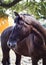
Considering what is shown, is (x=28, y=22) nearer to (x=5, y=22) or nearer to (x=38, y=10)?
(x=38, y=10)

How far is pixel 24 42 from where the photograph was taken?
19.5 ft

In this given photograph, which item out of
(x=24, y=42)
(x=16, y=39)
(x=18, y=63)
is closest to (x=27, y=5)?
(x=18, y=63)

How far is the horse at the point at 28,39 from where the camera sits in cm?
520

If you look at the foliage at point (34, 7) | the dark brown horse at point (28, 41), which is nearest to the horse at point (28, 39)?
the dark brown horse at point (28, 41)

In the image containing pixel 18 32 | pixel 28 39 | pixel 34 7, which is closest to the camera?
pixel 18 32

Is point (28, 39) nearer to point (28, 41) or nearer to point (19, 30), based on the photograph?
point (28, 41)

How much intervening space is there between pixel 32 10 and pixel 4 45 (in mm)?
1952

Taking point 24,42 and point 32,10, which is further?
point 32,10

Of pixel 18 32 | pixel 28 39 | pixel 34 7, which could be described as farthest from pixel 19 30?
pixel 34 7

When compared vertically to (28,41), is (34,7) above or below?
above

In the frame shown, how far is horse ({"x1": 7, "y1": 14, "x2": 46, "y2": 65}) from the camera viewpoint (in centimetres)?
520

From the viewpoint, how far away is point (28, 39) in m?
5.84

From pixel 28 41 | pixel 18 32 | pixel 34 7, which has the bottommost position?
pixel 28 41

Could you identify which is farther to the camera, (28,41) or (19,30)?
(28,41)
